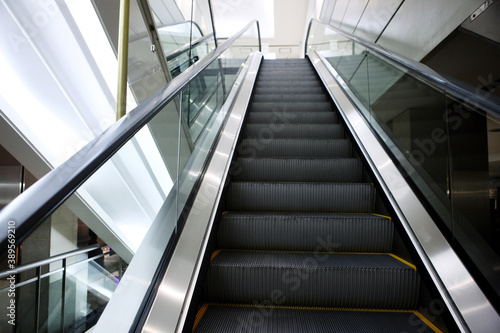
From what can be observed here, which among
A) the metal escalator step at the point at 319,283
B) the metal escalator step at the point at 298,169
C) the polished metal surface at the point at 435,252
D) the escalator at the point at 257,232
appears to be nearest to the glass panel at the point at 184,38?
the escalator at the point at 257,232

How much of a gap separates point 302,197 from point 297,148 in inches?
28.9

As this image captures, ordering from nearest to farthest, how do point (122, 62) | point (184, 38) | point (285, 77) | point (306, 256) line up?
point (306, 256) < point (122, 62) < point (184, 38) < point (285, 77)

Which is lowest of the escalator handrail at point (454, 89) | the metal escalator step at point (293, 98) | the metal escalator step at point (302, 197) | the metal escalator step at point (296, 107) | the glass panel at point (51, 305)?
the glass panel at point (51, 305)

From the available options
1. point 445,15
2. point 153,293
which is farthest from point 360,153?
point 153,293

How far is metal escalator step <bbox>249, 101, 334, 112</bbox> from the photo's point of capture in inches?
143

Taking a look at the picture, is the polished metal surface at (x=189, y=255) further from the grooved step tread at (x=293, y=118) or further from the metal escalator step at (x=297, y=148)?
the grooved step tread at (x=293, y=118)

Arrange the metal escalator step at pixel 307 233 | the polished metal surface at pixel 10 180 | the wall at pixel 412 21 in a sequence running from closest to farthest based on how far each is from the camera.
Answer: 1. the metal escalator step at pixel 307 233
2. the wall at pixel 412 21
3. the polished metal surface at pixel 10 180

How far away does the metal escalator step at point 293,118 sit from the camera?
335 cm

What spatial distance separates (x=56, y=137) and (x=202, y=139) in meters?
1.19

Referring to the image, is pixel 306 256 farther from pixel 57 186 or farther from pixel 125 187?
pixel 57 186

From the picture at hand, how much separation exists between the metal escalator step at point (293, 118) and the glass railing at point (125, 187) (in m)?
0.65

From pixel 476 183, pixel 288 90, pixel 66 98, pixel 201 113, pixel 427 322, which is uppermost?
pixel 288 90

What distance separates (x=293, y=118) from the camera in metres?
3.38

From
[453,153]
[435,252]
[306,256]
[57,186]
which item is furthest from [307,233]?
[57,186]
